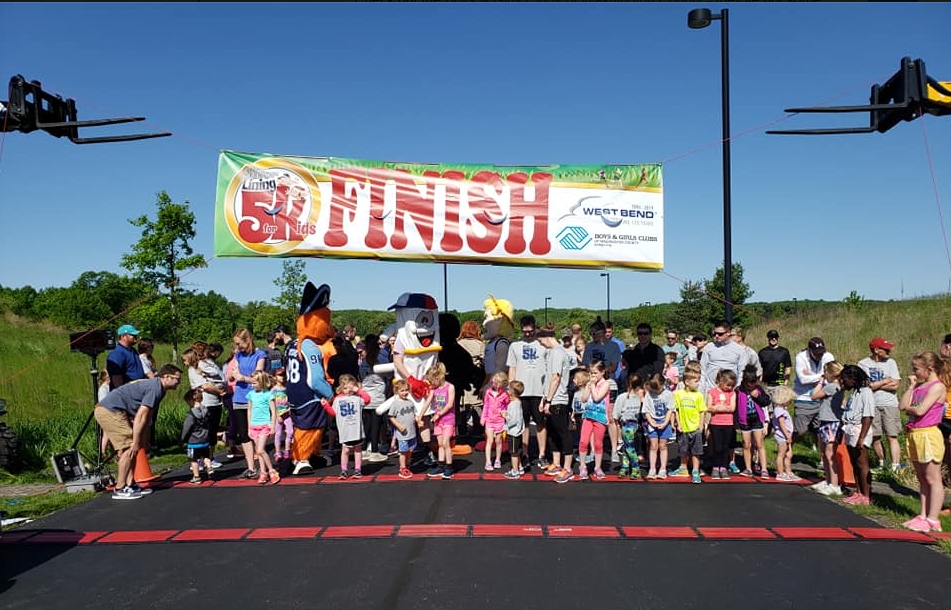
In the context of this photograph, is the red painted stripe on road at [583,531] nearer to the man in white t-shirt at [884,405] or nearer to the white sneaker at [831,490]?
the white sneaker at [831,490]

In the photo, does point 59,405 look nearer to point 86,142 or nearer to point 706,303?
point 86,142

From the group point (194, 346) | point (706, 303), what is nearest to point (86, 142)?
point (194, 346)

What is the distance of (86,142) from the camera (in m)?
6.68

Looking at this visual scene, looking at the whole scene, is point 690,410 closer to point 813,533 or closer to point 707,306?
point 813,533

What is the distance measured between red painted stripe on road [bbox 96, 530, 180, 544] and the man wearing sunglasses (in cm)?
644

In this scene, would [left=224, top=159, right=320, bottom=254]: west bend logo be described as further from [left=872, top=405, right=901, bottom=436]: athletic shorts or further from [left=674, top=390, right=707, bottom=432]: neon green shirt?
[left=872, top=405, right=901, bottom=436]: athletic shorts

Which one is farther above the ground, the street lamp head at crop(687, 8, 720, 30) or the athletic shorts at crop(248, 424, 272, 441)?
the street lamp head at crop(687, 8, 720, 30)

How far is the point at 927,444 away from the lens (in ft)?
18.9

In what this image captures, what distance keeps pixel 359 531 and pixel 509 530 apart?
135 cm

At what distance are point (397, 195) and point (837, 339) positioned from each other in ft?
53.7

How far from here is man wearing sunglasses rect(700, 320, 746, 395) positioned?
27.3 ft

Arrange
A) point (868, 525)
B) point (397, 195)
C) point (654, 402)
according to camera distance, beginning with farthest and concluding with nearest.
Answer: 1. point (397, 195)
2. point (654, 402)
3. point (868, 525)

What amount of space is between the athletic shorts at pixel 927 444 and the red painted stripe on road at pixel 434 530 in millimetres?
4244

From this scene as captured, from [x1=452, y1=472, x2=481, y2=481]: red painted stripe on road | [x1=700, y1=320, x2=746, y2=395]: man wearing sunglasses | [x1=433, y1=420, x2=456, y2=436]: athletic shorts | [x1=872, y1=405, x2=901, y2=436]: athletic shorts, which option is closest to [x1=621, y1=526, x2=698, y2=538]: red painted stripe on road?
[x1=452, y1=472, x2=481, y2=481]: red painted stripe on road
